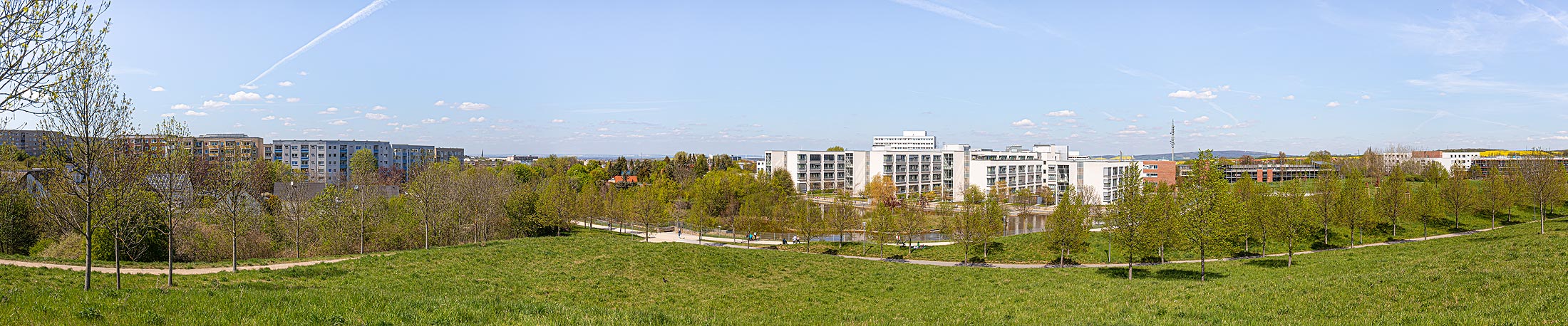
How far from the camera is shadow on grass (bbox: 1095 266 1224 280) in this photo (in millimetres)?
27906

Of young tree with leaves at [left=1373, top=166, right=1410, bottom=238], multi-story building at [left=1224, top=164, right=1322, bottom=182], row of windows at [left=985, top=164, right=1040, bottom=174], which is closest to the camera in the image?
young tree with leaves at [left=1373, top=166, right=1410, bottom=238]

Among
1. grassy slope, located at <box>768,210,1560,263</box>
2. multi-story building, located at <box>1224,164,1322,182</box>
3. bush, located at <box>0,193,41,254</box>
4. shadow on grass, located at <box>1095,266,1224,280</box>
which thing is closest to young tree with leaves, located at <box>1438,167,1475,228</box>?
grassy slope, located at <box>768,210,1560,263</box>

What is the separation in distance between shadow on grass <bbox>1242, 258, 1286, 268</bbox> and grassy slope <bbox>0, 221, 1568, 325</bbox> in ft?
1.03

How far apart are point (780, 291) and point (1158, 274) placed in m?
18.0

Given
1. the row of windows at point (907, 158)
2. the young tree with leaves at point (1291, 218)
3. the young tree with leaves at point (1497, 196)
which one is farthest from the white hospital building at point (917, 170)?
the young tree with leaves at point (1291, 218)

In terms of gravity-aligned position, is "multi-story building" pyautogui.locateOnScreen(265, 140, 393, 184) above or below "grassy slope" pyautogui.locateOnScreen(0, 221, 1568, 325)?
above

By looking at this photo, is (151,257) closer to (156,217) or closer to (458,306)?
(156,217)

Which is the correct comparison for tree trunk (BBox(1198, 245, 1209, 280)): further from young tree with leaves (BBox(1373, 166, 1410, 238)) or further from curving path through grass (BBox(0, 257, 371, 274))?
curving path through grass (BBox(0, 257, 371, 274))

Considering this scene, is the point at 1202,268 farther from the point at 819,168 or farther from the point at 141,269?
the point at 819,168

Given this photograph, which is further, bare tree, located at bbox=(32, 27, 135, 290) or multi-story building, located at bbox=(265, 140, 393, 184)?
multi-story building, located at bbox=(265, 140, 393, 184)

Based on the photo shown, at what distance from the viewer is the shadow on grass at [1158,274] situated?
2791 centimetres

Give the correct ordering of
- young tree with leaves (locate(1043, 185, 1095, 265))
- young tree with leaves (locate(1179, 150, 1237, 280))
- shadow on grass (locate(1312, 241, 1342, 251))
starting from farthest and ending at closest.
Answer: shadow on grass (locate(1312, 241, 1342, 251)) < young tree with leaves (locate(1043, 185, 1095, 265)) < young tree with leaves (locate(1179, 150, 1237, 280))

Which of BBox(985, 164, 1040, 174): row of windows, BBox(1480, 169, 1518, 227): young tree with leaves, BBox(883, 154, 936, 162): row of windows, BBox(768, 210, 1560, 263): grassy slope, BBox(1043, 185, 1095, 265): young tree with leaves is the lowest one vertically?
BBox(768, 210, 1560, 263): grassy slope

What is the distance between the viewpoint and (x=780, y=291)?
22.3 metres
